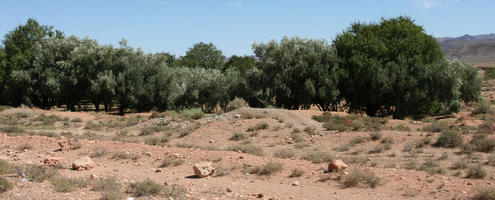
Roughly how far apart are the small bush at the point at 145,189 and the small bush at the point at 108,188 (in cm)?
30

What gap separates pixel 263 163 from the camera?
482 inches

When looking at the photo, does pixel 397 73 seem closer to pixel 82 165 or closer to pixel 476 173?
pixel 476 173

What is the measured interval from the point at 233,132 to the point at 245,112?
11.4 feet

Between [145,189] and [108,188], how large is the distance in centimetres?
76

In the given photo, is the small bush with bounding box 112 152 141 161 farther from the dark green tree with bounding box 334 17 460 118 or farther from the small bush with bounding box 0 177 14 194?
the dark green tree with bounding box 334 17 460 118

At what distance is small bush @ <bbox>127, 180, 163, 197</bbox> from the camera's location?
29.1 feet

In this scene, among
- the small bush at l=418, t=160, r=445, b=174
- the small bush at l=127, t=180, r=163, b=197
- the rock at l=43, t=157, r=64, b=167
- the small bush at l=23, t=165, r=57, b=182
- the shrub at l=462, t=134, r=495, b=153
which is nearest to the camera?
the small bush at l=127, t=180, r=163, b=197

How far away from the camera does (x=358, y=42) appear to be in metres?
31.6

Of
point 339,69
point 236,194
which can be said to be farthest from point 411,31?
point 236,194

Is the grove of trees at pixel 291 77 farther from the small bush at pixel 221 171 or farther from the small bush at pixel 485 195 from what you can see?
the small bush at pixel 485 195

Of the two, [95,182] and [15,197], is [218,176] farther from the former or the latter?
[15,197]

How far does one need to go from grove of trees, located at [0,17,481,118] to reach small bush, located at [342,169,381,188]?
812 inches

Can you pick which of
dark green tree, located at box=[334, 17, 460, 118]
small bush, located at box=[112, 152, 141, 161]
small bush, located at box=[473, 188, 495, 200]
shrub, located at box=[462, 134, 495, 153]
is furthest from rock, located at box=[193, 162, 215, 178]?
dark green tree, located at box=[334, 17, 460, 118]

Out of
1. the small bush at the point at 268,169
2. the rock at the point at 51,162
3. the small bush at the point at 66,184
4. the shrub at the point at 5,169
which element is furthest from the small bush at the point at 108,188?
the small bush at the point at 268,169
